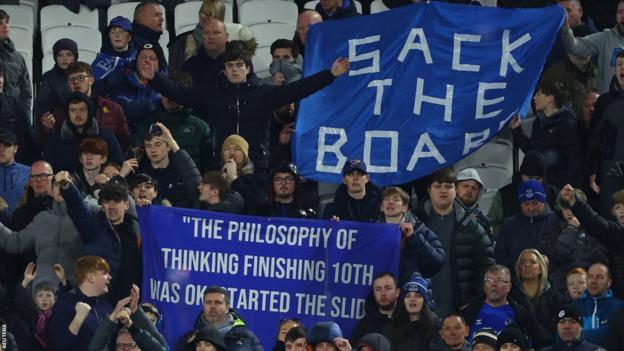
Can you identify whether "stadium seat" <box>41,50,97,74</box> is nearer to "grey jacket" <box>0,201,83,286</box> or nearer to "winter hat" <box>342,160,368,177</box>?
"grey jacket" <box>0,201,83,286</box>

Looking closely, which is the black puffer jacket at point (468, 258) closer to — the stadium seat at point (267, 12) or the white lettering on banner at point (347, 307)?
the white lettering on banner at point (347, 307)

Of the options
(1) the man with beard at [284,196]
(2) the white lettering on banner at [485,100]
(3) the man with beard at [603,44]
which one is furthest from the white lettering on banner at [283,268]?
(3) the man with beard at [603,44]

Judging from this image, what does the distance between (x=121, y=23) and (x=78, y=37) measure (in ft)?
5.54

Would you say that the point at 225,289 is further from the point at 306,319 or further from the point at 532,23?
the point at 532,23

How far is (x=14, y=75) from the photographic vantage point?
2459 cm

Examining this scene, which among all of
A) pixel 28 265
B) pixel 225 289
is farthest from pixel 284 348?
pixel 28 265

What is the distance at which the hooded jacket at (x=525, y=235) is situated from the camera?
22.2m

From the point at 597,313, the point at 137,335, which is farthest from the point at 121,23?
the point at 597,313

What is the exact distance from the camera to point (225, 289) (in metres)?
21.2

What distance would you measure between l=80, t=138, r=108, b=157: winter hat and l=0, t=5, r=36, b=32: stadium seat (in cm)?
383

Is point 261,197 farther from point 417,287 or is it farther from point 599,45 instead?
point 599,45

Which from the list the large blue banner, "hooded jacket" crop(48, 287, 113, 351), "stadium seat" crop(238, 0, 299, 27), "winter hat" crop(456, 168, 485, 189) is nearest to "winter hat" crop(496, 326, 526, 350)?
"winter hat" crop(456, 168, 485, 189)

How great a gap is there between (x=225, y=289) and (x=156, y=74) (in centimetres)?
315

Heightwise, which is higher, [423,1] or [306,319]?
[423,1]
